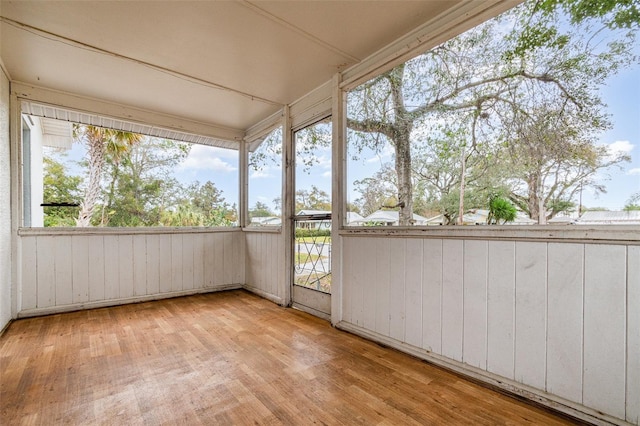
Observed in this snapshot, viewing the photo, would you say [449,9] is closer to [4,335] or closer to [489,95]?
[489,95]

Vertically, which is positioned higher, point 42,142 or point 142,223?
point 42,142

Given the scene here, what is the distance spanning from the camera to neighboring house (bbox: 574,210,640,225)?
53.7 inches

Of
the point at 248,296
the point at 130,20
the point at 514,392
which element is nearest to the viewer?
the point at 514,392

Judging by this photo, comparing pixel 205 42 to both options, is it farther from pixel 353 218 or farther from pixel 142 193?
pixel 142 193

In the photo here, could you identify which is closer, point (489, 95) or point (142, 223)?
point (489, 95)

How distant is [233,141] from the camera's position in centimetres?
446

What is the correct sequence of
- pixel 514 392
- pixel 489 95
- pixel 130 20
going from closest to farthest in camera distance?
pixel 514 392 → pixel 489 95 → pixel 130 20

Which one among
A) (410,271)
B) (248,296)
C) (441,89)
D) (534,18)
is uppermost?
(534,18)

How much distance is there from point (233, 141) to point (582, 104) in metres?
4.05

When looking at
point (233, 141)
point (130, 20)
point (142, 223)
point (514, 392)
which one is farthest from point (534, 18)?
point (142, 223)

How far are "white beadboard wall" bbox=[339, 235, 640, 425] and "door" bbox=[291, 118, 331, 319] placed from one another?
0.87m

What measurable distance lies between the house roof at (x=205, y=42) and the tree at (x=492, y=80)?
6.2 inches

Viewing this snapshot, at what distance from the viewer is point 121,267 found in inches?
140

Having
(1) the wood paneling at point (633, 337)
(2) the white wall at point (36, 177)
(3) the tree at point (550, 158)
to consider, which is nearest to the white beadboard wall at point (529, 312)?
(1) the wood paneling at point (633, 337)
